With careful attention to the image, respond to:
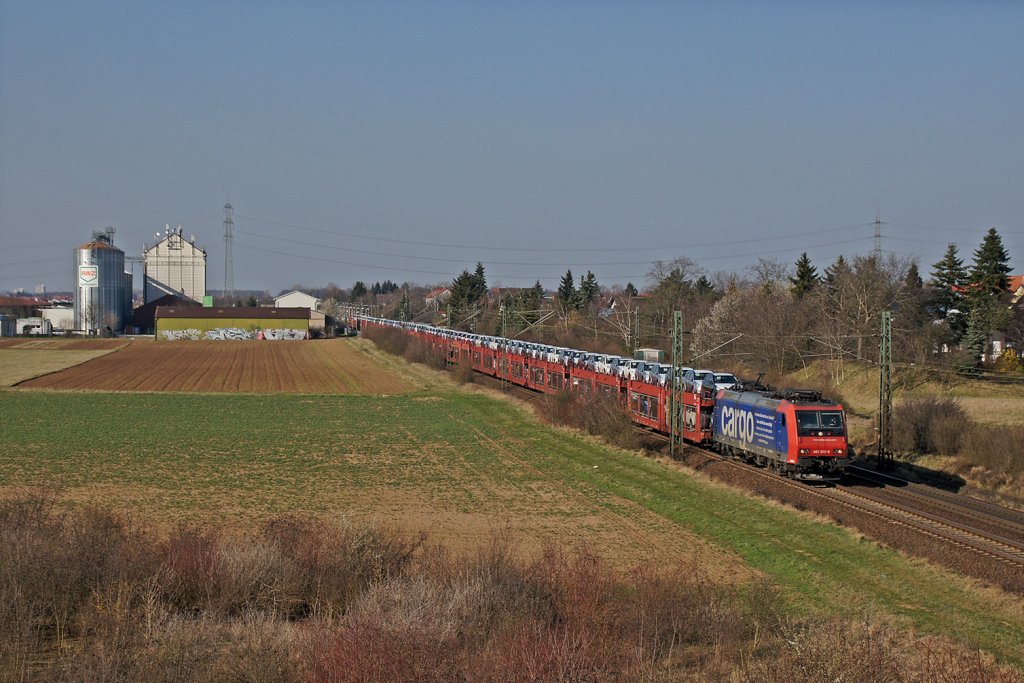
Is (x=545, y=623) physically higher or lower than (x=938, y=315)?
lower

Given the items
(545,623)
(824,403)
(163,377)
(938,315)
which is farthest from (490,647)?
(938,315)

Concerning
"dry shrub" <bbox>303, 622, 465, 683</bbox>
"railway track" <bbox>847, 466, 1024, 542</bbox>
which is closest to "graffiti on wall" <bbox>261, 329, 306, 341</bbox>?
"railway track" <bbox>847, 466, 1024, 542</bbox>

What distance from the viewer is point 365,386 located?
68.6 meters

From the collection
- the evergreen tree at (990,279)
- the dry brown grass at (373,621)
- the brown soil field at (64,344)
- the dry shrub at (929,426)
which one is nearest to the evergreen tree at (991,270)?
the evergreen tree at (990,279)

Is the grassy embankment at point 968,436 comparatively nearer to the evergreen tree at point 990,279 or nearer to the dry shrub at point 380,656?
the evergreen tree at point 990,279

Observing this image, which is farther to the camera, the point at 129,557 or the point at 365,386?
the point at 365,386

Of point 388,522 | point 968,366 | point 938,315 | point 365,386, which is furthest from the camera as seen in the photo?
point 938,315

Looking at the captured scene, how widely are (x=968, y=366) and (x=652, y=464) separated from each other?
3545cm

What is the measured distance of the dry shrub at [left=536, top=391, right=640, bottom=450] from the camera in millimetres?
38000

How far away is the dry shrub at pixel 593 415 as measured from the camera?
1496 inches

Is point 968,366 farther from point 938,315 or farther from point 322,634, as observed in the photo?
point 322,634

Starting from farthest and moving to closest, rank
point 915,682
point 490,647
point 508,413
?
point 508,413
point 490,647
point 915,682

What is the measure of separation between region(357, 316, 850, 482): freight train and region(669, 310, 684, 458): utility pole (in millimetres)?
Answer: 221

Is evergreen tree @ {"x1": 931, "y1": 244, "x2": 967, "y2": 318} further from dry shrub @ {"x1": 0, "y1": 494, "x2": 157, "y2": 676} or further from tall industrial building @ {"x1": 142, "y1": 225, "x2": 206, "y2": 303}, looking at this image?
tall industrial building @ {"x1": 142, "y1": 225, "x2": 206, "y2": 303}
